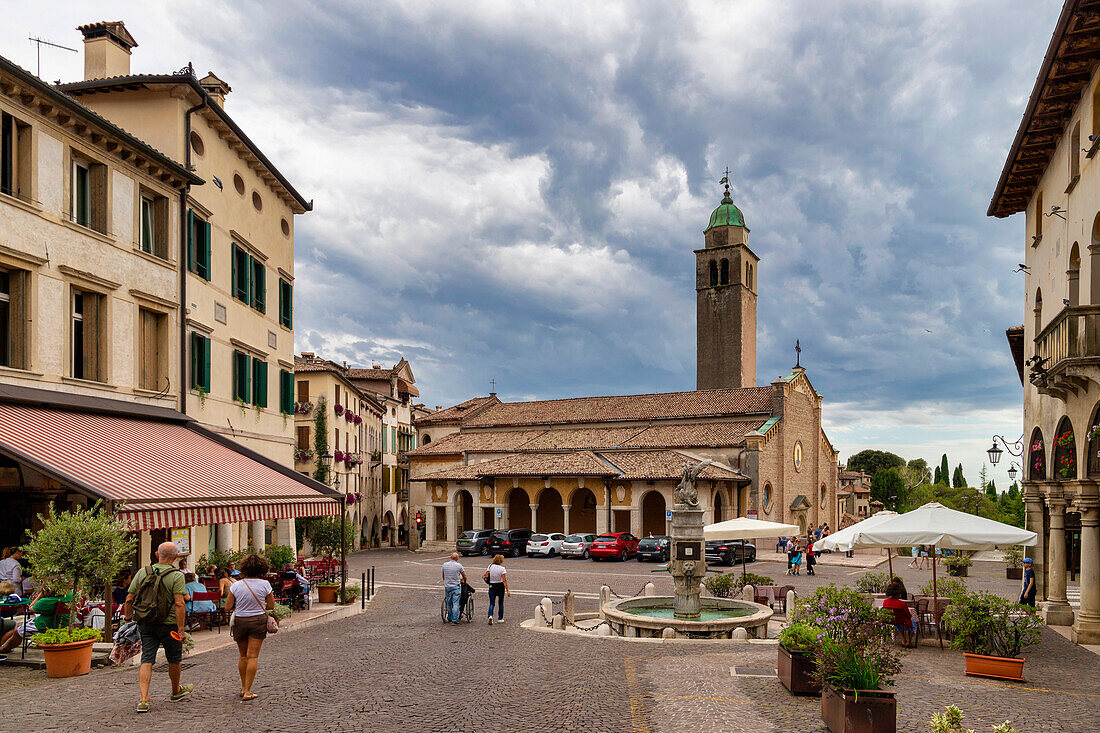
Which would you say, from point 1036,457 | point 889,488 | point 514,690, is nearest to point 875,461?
point 889,488

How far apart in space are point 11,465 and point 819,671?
559 inches

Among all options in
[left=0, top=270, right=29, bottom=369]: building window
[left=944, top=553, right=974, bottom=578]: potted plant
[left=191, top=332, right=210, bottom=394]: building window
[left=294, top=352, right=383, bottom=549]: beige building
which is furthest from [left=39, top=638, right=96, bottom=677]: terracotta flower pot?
[left=944, top=553, right=974, bottom=578]: potted plant

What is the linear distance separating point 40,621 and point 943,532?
572 inches

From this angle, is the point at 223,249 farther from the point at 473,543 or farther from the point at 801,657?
the point at 473,543

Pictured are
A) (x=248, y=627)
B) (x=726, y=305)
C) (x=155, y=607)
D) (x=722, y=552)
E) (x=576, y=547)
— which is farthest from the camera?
(x=726, y=305)

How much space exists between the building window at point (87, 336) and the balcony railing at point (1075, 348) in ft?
58.1

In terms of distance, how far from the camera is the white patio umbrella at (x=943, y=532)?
1472 centimetres

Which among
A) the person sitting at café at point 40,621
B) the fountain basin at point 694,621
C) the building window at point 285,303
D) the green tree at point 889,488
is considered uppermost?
the building window at point 285,303

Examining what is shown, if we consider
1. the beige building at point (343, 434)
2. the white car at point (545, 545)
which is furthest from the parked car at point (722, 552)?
Result: the beige building at point (343, 434)

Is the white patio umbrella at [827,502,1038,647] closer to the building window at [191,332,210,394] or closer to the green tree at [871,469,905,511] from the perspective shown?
the building window at [191,332,210,394]

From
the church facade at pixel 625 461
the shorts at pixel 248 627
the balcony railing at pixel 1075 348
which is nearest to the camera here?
the shorts at pixel 248 627

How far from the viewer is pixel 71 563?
420 inches

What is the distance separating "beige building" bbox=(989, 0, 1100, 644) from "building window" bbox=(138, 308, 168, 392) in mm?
17779

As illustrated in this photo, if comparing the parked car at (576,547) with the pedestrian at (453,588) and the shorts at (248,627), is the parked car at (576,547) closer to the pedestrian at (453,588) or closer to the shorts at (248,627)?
the pedestrian at (453,588)
